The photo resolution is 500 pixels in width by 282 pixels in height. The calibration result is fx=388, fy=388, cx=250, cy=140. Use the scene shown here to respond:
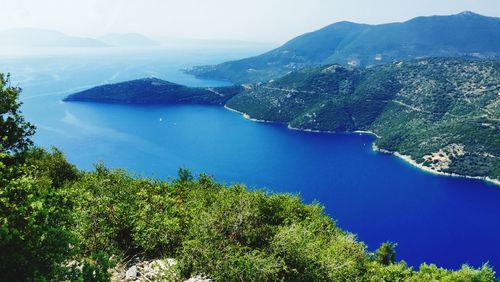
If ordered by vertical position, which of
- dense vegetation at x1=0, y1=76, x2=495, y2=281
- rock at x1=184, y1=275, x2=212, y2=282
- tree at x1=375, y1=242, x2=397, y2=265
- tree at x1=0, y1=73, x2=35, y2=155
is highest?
tree at x1=0, y1=73, x2=35, y2=155

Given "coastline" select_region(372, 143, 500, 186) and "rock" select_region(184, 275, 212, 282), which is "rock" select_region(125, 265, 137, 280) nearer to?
"rock" select_region(184, 275, 212, 282)

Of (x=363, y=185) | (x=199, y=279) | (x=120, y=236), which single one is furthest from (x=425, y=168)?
(x=199, y=279)

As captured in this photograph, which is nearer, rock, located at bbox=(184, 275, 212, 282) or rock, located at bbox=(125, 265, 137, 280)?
rock, located at bbox=(184, 275, 212, 282)

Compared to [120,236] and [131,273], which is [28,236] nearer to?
[131,273]

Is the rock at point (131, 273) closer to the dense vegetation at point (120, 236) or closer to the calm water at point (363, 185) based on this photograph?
the dense vegetation at point (120, 236)

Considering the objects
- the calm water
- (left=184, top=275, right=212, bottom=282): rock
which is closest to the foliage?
(left=184, top=275, right=212, bottom=282): rock

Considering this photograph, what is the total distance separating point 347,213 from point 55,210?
122478 millimetres

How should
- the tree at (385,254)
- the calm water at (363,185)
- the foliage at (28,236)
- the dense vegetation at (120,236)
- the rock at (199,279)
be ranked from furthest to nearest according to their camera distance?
1. the calm water at (363,185)
2. the tree at (385,254)
3. the rock at (199,279)
4. the dense vegetation at (120,236)
5. the foliage at (28,236)

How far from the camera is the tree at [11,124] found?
1898cm

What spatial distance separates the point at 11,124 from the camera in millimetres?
20172

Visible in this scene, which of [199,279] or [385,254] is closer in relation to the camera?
[199,279]

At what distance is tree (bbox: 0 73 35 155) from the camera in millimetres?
18984

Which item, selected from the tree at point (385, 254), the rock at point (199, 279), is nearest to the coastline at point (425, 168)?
the tree at point (385, 254)

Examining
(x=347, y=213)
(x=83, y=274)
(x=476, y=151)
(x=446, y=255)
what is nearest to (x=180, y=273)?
(x=83, y=274)
